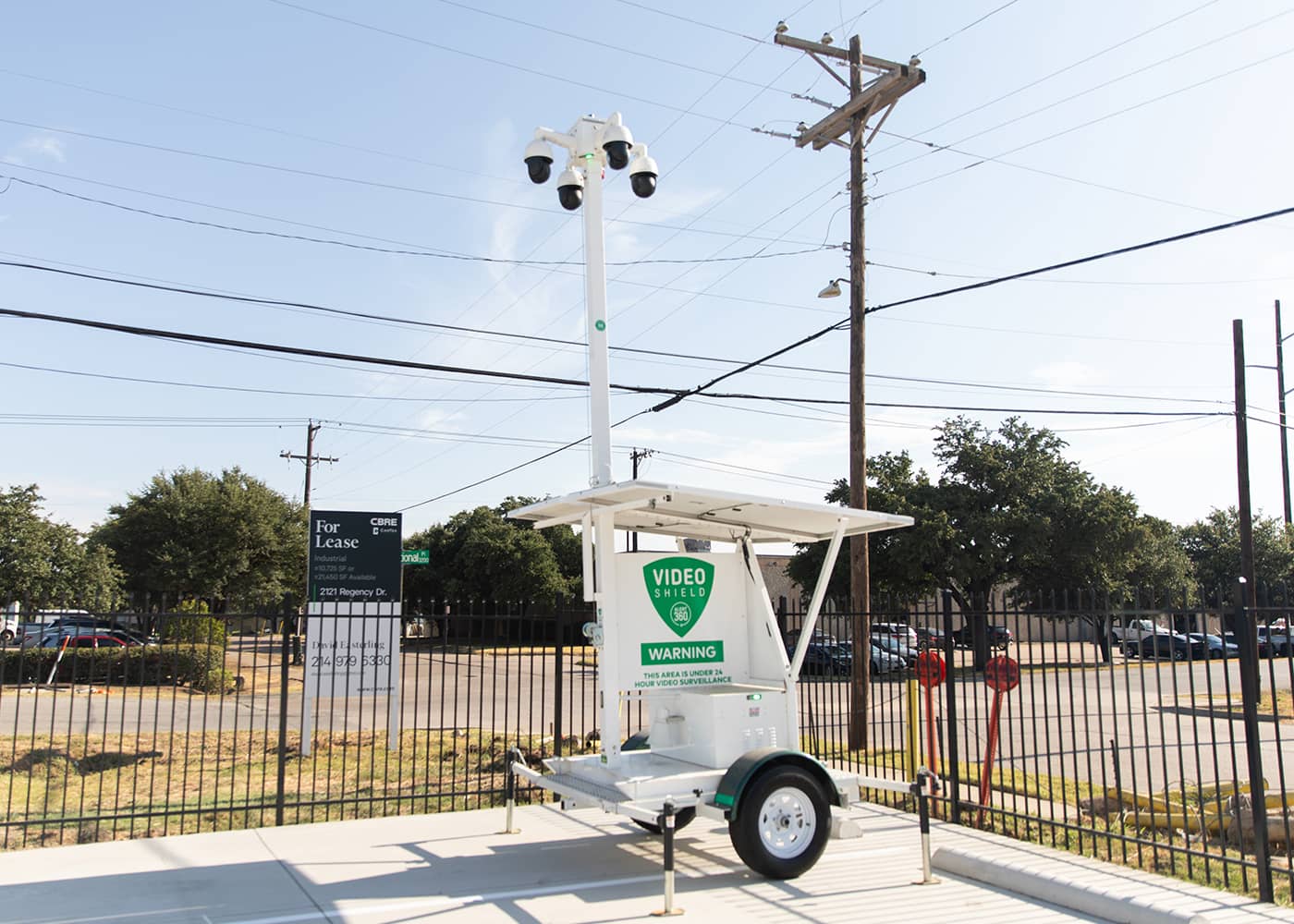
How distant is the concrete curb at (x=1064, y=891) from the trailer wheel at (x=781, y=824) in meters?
1.09

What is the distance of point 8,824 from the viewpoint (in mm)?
7941

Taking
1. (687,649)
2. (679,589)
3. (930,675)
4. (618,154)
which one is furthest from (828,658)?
(618,154)

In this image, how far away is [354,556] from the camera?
1529 centimetres

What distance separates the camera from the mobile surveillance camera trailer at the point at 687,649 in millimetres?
7102

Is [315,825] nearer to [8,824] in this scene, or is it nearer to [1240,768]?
[8,824]

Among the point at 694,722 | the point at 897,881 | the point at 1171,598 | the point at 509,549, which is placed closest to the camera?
the point at 1171,598

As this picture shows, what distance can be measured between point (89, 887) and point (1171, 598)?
7.80 m

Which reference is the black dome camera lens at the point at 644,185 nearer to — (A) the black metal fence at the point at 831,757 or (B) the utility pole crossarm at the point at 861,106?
(A) the black metal fence at the point at 831,757

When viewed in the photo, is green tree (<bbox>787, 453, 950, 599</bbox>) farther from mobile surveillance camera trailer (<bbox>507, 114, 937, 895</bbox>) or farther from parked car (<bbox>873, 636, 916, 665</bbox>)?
mobile surveillance camera trailer (<bbox>507, 114, 937, 895</bbox>)

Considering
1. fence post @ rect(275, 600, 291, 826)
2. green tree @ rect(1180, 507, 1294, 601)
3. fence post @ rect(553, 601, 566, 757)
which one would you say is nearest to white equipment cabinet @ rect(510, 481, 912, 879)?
fence post @ rect(553, 601, 566, 757)

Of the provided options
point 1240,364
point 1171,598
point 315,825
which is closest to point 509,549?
point 1240,364

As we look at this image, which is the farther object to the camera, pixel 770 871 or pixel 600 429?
pixel 600 429

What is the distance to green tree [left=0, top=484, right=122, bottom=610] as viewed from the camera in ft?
125

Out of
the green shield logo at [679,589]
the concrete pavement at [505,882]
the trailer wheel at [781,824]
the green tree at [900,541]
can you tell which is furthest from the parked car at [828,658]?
the green tree at [900,541]
